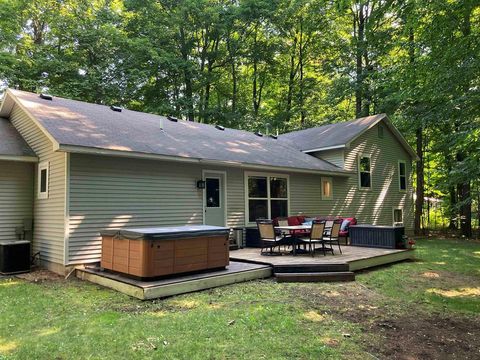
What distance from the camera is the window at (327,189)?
43.5 feet

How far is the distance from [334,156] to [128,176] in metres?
8.73

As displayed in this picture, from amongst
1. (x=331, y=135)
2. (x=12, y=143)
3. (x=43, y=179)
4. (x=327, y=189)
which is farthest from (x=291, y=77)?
(x=43, y=179)

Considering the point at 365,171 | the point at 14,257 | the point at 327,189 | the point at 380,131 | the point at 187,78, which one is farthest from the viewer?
the point at 187,78

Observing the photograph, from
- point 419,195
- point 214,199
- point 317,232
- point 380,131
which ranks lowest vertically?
point 317,232

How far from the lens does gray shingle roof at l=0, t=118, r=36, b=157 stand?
27.0 feet

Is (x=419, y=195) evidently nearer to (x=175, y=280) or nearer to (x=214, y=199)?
(x=214, y=199)

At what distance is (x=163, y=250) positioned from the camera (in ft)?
19.9

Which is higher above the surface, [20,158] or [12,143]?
A: [12,143]

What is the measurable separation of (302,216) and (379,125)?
6866mm

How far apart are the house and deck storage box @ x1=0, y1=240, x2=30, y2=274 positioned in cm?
40

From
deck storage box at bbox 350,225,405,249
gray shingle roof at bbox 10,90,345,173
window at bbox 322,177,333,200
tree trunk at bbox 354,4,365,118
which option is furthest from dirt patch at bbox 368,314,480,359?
tree trunk at bbox 354,4,365,118

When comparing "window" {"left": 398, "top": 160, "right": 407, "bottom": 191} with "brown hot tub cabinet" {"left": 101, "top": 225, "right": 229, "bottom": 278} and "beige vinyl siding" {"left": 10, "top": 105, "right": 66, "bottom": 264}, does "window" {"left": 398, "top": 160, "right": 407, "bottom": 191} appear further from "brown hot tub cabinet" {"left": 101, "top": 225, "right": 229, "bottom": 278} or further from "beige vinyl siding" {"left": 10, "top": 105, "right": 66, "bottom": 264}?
"beige vinyl siding" {"left": 10, "top": 105, "right": 66, "bottom": 264}

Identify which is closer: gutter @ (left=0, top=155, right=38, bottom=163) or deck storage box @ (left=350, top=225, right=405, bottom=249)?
gutter @ (left=0, top=155, right=38, bottom=163)

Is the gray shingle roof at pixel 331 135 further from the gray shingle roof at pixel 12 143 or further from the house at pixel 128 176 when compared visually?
the gray shingle roof at pixel 12 143
